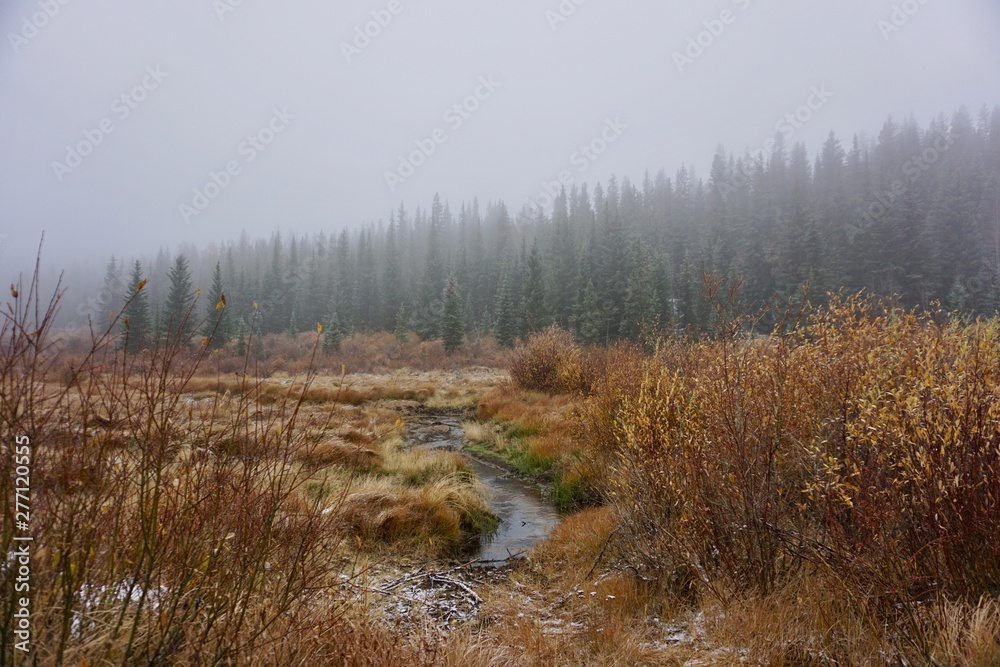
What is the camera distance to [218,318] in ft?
3.51

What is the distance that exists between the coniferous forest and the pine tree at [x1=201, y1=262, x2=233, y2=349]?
56cm

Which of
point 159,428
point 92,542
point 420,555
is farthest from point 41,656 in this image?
point 420,555

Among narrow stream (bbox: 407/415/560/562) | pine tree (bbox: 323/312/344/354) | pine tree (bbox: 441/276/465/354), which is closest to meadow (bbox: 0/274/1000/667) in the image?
narrow stream (bbox: 407/415/560/562)

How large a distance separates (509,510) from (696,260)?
5587 centimetres

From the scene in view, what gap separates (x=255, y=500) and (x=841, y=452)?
3.66 m

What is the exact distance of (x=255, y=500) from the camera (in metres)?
2.16

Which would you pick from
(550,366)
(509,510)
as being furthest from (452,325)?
(509,510)

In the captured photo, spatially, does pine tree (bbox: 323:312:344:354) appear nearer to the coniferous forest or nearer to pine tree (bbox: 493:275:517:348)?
the coniferous forest

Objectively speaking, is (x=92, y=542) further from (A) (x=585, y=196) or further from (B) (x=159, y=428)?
(A) (x=585, y=196)

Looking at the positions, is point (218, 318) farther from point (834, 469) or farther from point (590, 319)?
point (590, 319)

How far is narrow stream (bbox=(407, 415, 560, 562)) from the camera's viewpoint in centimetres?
584

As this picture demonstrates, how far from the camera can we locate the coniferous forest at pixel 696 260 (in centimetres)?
3866

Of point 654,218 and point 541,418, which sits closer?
point 541,418

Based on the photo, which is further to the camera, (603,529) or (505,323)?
(505,323)
